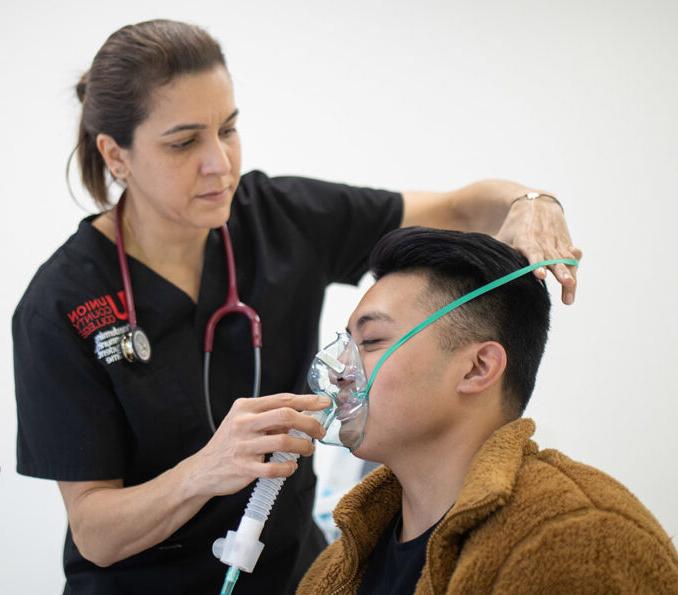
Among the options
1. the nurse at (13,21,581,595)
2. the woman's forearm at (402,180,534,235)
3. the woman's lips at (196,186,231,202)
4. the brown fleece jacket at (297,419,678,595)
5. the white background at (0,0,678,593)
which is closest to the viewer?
the brown fleece jacket at (297,419,678,595)

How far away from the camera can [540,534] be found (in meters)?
1.09

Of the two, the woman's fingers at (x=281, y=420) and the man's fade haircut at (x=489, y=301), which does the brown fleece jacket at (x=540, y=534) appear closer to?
the man's fade haircut at (x=489, y=301)

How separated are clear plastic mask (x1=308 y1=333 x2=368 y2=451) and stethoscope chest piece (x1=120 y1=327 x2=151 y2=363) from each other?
370mm

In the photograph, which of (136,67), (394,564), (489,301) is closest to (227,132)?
(136,67)

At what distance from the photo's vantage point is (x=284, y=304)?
174 cm

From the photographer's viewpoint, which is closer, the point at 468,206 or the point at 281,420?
the point at 281,420

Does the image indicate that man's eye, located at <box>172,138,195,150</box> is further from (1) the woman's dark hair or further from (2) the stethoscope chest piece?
(2) the stethoscope chest piece

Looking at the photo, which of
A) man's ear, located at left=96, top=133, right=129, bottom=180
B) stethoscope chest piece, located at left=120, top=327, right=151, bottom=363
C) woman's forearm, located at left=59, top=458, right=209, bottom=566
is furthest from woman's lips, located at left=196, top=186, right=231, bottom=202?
woman's forearm, located at left=59, top=458, right=209, bottom=566

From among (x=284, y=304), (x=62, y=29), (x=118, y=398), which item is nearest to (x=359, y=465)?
(x=284, y=304)

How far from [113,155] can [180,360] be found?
0.41m

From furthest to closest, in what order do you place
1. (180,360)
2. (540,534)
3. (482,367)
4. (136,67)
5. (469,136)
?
1. (469,136)
2. (180,360)
3. (136,67)
4. (482,367)
5. (540,534)

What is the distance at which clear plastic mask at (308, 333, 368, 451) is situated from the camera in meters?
1.33

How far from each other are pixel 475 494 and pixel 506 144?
1.88 meters

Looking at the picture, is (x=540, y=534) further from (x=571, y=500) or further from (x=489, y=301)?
(x=489, y=301)
